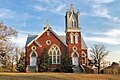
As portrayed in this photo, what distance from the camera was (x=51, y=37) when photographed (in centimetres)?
5278

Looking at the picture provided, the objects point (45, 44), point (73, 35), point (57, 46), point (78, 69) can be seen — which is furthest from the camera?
point (73, 35)

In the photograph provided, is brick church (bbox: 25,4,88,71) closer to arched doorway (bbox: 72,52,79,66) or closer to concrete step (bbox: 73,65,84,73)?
arched doorway (bbox: 72,52,79,66)

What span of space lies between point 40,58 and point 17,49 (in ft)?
75.8

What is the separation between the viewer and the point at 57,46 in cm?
5259

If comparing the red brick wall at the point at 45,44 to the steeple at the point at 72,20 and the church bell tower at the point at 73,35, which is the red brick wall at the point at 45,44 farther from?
the steeple at the point at 72,20

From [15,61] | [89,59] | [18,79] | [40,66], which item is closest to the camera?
[18,79]

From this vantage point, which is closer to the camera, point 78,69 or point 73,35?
point 78,69

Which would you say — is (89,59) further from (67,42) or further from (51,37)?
(51,37)

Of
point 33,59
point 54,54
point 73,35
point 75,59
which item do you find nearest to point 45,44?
point 54,54

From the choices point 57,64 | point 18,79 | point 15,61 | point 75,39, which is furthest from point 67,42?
point 18,79

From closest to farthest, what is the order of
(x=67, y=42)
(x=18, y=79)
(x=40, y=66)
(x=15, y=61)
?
1. (x=18, y=79)
2. (x=40, y=66)
3. (x=67, y=42)
4. (x=15, y=61)

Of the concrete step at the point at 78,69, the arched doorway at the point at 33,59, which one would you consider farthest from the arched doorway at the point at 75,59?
the arched doorway at the point at 33,59

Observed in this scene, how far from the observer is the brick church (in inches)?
2040

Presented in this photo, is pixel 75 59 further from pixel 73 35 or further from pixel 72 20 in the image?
pixel 72 20
